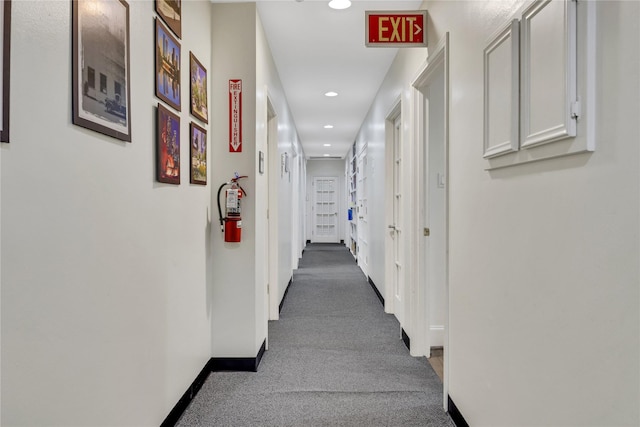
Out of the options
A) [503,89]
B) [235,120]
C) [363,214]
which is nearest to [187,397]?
[235,120]

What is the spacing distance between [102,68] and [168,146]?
569 millimetres

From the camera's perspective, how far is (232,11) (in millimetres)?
2623

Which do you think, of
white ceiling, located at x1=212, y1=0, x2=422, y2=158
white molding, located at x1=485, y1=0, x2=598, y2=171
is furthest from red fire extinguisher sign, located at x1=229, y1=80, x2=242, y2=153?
white molding, located at x1=485, y1=0, x2=598, y2=171

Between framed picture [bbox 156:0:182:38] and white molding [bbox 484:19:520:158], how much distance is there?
1.38m

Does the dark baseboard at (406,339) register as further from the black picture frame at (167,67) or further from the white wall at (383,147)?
the black picture frame at (167,67)

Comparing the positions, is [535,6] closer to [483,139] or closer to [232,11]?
[483,139]

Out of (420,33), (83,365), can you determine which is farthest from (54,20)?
(420,33)

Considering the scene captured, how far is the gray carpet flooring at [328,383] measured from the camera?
6.84 ft

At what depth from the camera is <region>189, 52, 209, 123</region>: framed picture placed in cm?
223

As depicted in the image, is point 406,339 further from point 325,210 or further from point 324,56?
point 325,210

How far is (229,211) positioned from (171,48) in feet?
3.27

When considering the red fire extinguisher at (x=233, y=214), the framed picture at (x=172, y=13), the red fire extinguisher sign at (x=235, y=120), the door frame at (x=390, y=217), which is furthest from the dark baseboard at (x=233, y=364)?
the framed picture at (x=172, y=13)

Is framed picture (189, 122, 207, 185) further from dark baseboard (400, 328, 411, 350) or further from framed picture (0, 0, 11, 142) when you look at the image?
dark baseboard (400, 328, 411, 350)

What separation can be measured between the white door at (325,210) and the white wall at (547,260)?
31.2ft
